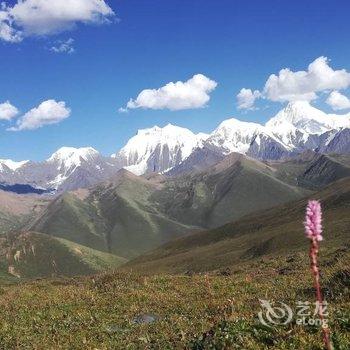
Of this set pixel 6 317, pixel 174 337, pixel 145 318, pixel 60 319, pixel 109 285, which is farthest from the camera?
pixel 109 285

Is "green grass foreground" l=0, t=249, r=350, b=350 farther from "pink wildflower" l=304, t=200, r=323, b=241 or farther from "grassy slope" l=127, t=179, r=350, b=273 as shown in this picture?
"grassy slope" l=127, t=179, r=350, b=273

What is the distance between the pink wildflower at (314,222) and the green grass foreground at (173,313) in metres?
6.74

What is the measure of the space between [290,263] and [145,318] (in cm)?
1812

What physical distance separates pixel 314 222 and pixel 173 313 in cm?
1819

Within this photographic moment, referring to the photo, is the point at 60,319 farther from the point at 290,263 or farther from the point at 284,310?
the point at 290,263

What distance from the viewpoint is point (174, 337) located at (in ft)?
59.2

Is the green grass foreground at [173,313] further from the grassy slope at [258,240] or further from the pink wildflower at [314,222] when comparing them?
the grassy slope at [258,240]

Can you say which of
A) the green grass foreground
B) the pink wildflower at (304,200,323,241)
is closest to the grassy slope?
the green grass foreground

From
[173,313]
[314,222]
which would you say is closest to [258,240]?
[173,313]

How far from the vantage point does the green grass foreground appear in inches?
562

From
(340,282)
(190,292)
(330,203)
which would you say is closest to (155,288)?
(190,292)

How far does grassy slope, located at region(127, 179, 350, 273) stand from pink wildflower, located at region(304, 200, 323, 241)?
44338mm

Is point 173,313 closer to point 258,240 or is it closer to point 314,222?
point 314,222

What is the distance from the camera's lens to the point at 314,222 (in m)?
6.88
